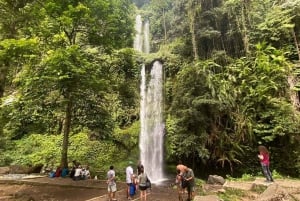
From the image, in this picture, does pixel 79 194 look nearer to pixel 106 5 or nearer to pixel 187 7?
pixel 106 5

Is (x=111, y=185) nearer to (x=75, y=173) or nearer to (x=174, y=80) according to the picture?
(x=75, y=173)

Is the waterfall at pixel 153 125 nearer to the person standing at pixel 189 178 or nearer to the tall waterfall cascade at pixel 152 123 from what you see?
the tall waterfall cascade at pixel 152 123

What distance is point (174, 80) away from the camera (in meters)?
18.9

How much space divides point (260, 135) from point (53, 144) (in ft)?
45.3

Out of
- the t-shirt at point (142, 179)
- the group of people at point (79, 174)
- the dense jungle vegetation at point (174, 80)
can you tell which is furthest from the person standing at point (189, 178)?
the group of people at point (79, 174)

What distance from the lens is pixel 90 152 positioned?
17828 millimetres

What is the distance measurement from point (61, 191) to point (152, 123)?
9039 millimetres

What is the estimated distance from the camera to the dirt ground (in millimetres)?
9359

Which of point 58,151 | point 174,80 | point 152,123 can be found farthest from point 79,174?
point 174,80

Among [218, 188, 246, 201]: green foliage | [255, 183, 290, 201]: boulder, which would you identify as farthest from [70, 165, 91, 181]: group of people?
[255, 183, 290, 201]: boulder

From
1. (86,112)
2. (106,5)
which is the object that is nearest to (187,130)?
(86,112)

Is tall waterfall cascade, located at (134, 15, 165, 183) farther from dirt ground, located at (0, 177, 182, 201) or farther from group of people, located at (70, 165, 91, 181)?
dirt ground, located at (0, 177, 182, 201)

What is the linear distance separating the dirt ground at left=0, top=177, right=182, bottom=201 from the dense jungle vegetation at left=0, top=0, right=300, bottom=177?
1996 millimetres

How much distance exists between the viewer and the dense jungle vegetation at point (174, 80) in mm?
10648
